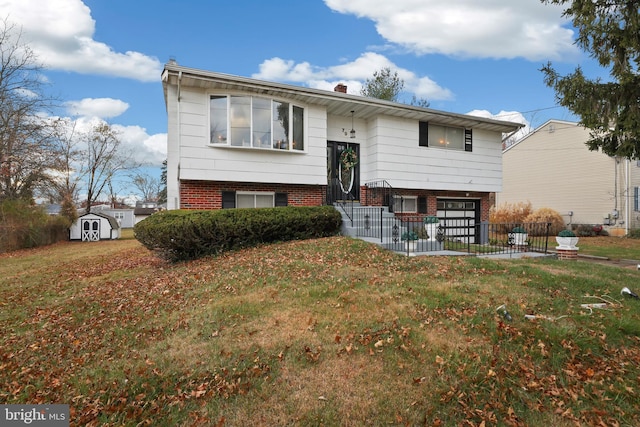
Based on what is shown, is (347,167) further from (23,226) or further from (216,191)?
(23,226)

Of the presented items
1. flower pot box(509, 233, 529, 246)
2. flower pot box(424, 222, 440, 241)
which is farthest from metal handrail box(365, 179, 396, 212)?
flower pot box(509, 233, 529, 246)

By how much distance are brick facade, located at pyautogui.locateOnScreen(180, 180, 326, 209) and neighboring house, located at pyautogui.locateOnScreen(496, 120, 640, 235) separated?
16.3 meters

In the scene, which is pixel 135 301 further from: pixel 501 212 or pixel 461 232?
pixel 501 212

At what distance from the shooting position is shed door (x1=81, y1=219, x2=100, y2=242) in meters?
20.2

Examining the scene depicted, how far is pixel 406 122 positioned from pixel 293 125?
15.4 ft

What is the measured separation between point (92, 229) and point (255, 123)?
16357mm

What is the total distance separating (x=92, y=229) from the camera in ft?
67.5

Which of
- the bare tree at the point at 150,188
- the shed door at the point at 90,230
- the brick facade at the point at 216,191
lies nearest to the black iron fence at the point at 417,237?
the brick facade at the point at 216,191

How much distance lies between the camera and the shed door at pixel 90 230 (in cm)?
2020

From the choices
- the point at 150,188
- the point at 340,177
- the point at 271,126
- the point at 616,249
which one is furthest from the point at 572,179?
the point at 150,188

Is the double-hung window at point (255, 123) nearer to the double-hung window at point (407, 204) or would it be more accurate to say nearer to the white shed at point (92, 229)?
the double-hung window at point (407, 204)

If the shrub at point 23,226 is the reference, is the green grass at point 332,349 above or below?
below

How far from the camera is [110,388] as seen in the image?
3256 mm

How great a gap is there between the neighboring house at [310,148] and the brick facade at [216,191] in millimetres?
31
